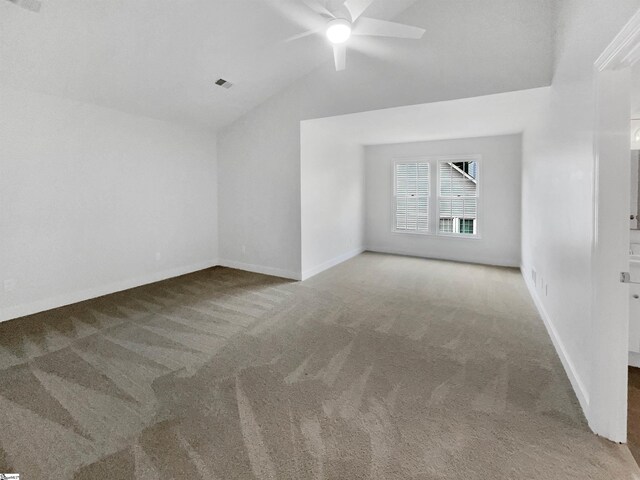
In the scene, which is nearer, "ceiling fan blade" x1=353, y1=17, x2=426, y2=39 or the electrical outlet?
"ceiling fan blade" x1=353, y1=17, x2=426, y2=39

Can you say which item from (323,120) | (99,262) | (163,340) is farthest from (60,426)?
(323,120)

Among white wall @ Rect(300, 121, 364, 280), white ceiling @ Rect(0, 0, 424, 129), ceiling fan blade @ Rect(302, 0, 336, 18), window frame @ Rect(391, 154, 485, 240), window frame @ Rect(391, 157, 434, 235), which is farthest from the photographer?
window frame @ Rect(391, 157, 434, 235)

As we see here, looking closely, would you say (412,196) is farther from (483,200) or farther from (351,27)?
(351,27)

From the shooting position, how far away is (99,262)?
4168mm

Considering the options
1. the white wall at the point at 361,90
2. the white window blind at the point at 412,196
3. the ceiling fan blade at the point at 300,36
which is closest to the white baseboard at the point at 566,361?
the white wall at the point at 361,90

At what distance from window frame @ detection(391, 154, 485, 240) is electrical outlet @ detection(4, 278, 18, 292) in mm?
6264

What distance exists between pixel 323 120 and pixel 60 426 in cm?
431

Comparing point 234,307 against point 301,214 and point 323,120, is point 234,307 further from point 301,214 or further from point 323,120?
point 323,120

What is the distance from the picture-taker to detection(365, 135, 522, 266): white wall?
5801 mm

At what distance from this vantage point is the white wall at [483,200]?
5801 millimetres

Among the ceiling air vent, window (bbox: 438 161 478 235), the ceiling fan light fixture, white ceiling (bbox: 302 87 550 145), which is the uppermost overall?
the ceiling air vent

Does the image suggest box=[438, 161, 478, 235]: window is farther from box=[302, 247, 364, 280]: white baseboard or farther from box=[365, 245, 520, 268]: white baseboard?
box=[302, 247, 364, 280]: white baseboard

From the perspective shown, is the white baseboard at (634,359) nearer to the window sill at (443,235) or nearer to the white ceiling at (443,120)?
the white ceiling at (443,120)

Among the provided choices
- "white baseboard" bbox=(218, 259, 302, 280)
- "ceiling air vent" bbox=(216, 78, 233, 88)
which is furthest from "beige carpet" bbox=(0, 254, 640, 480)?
"ceiling air vent" bbox=(216, 78, 233, 88)
